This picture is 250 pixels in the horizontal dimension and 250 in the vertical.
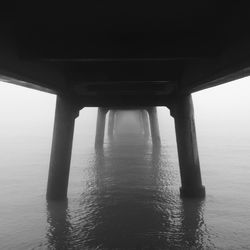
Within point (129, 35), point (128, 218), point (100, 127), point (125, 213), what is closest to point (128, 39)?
point (129, 35)

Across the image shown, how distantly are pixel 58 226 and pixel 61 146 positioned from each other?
3.00m

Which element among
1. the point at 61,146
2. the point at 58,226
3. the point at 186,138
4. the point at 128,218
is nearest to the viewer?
the point at 58,226

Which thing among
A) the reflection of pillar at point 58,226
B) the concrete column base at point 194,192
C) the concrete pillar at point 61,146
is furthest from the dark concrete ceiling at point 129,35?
the concrete column base at point 194,192

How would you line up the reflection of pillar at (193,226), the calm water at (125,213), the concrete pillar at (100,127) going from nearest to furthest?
the reflection of pillar at (193,226) → the calm water at (125,213) → the concrete pillar at (100,127)

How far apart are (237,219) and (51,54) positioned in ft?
26.3

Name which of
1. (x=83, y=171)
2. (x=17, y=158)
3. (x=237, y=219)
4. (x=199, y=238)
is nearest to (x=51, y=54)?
(x=199, y=238)

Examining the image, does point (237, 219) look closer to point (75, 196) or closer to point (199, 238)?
point (199, 238)

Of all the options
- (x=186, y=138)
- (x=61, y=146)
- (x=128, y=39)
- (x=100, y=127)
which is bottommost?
(x=61, y=146)

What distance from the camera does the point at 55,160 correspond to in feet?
38.3

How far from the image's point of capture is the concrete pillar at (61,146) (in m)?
11.5

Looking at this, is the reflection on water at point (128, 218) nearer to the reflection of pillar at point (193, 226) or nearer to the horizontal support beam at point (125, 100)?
the reflection of pillar at point (193, 226)

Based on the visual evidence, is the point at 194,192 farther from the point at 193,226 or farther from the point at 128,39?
the point at 128,39

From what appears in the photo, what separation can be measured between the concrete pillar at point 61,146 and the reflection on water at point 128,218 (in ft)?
2.05

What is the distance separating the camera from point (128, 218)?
10.4 metres
